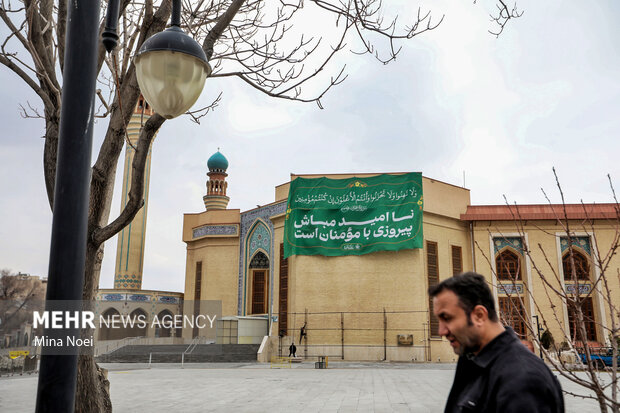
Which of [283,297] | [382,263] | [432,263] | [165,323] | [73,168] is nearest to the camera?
[73,168]

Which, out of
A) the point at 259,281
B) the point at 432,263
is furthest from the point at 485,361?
the point at 259,281

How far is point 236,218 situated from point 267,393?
58.6 feet

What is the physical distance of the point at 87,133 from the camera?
2.29 meters

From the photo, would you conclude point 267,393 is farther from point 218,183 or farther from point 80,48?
point 218,183

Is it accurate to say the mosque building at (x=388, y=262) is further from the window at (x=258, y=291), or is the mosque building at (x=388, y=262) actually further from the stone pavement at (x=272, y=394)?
the stone pavement at (x=272, y=394)

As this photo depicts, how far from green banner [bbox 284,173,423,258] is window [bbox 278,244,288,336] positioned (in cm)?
153

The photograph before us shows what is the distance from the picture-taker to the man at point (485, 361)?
138 centimetres

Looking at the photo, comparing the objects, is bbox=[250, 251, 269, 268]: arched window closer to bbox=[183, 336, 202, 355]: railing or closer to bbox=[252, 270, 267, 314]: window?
bbox=[252, 270, 267, 314]: window

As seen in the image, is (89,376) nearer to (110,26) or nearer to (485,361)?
(110,26)

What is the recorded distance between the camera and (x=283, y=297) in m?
23.5

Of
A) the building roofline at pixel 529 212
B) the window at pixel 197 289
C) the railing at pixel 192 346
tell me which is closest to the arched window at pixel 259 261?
the window at pixel 197 289

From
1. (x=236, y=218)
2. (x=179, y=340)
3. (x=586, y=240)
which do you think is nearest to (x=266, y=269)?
(x=236, y=218)

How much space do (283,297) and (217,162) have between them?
12.7 meters

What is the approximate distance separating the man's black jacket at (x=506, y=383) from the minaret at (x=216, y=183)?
30.9 metres
